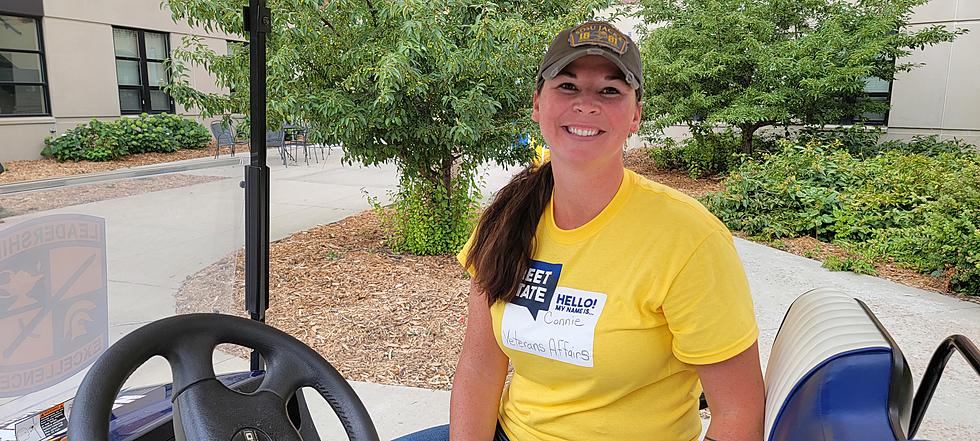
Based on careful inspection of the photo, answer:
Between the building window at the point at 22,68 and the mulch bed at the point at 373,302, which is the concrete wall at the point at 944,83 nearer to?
the mulch bed at the point at 373,302

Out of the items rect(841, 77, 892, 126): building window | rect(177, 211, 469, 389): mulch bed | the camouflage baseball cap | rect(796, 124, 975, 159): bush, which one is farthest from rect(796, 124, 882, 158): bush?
the camouflage baseball cap

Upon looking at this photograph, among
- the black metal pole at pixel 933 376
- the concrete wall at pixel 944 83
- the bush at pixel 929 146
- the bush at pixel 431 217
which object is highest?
the concrete wall at pixel 944 83

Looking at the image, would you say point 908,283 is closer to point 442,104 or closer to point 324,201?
point 442,104

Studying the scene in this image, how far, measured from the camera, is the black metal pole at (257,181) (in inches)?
77.9

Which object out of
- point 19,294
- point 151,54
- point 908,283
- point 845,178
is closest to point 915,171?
point 845,178

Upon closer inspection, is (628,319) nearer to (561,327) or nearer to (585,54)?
(561,327)

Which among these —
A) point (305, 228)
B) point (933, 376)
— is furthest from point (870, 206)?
point (933, 376)

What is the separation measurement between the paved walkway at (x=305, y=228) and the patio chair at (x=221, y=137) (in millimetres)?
106

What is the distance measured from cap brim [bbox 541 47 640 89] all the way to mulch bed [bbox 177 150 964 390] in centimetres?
108

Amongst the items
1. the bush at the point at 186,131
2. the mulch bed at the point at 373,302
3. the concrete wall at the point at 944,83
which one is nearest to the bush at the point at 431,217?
the mulch bed at the point at 373,302

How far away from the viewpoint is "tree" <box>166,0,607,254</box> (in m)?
4.67

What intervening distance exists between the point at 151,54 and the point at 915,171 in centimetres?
774

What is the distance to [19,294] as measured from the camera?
4.02 ft

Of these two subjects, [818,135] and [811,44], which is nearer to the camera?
[811,44]
